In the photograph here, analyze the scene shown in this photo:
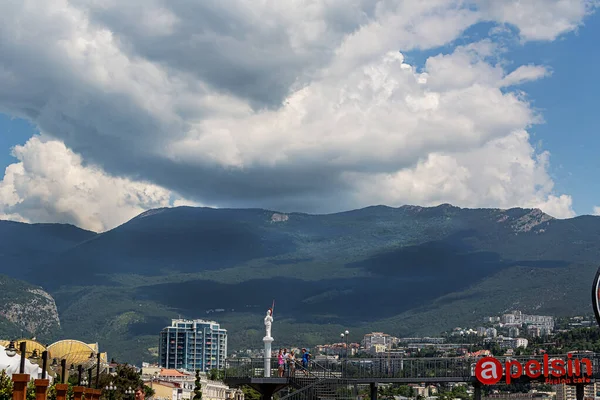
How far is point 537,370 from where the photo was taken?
49.5m

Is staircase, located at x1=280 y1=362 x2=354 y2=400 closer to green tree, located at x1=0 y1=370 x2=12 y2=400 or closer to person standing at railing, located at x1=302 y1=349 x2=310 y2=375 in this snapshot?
person standing at railing, located at x1=302 y1=349 x2=310 y2=375

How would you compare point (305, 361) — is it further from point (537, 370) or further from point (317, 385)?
point (537, 370)

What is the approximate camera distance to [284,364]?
5166cm

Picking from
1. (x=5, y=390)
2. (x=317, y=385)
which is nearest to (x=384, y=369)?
(x=317, y=385)

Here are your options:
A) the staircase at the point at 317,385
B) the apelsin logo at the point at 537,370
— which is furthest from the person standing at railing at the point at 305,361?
the apelsin logo at the point at 537,370

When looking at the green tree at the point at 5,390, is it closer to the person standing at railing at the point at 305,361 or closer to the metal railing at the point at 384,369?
the metal railing at the point at 384,369

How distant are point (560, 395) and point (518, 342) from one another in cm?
5475

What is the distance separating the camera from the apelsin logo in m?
49.4

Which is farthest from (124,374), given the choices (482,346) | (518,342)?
(518,342)

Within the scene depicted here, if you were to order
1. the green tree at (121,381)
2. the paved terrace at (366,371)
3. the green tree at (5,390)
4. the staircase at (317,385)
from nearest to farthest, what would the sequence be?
the green tree at (5,390)
the staircase at (317,385)
the paved terrace at (366,371)
the green tree at (121,381)

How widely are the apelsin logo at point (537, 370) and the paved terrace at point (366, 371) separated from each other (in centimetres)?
48

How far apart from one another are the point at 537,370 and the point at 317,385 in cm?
1257

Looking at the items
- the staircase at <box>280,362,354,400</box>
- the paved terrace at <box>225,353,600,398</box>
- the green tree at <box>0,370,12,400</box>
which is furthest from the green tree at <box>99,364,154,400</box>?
the green tree at <box>0,370,12,400</box>

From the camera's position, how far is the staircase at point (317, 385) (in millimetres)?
47531
